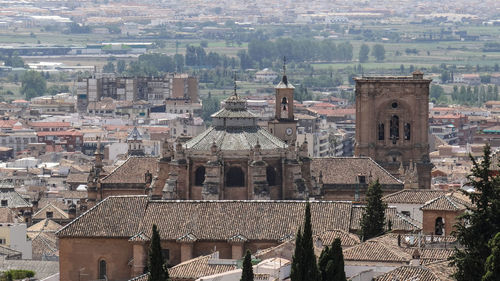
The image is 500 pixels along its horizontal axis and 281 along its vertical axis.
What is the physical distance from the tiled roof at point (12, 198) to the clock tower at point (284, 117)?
1443 centimetres

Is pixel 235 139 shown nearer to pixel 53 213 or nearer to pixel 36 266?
pixel 36 266

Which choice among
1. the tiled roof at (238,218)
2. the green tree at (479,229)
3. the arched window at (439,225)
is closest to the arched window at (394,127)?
the tiled roof at (238,218)

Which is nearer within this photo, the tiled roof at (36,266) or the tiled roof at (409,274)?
the tiled roof at (409,274)

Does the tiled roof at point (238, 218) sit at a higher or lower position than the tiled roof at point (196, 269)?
higher

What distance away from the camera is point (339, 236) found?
69625 millimetres

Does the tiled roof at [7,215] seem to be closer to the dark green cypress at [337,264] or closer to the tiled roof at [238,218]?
the tiled roof at [238,218]

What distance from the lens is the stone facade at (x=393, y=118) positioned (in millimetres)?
112562

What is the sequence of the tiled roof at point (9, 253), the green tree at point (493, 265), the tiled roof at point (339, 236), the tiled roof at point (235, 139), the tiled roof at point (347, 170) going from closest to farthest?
the green tree at point (493, 265) → the tiled roof at point (339, 236) → the tiled roof at point (9, 253) → the tiled roof at point (235, 139) → the tiled roof at point (347, 170)

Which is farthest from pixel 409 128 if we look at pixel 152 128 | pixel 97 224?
pixel 152 128

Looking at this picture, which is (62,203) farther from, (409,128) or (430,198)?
(430,198)

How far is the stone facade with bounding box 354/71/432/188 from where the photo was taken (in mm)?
112562

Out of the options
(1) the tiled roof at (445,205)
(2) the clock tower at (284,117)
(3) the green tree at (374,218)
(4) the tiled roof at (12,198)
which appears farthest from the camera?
(4) the tiled roof at (12,198)

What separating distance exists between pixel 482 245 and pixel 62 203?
7531 centimetres

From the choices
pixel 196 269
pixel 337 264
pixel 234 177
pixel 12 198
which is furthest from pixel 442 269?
pixel 12 198
